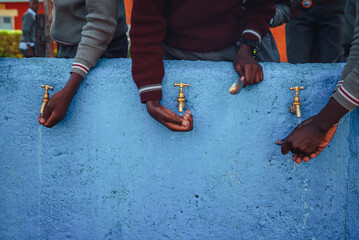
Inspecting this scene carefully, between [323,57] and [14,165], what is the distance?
9.16 feet

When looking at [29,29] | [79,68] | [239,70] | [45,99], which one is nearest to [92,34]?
[79,68]

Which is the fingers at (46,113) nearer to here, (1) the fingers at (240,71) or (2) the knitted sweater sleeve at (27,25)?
(1) the fingers at (240,71)

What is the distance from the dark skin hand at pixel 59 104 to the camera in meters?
1.73

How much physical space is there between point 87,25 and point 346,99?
1.44 meters

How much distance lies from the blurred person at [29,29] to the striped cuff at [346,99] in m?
7.26

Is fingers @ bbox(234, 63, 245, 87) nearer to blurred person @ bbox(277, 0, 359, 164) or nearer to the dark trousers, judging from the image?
blurred person @ bbox(277, 0, 359, 164)

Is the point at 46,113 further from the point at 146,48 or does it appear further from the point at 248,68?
the point at 248,68

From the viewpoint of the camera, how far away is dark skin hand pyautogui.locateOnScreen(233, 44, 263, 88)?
1.65 meters

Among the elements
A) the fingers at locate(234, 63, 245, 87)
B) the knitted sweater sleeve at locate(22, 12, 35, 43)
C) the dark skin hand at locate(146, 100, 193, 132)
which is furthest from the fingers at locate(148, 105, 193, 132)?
the knitted sweater sleeve at locate(22, 12, 35, 43)

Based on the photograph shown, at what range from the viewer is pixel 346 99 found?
1408 mm

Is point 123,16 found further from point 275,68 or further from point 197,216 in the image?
point 197,216

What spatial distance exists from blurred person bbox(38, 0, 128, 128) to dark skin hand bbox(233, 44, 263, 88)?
2.58 feet

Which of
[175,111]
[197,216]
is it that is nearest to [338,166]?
[197,216]

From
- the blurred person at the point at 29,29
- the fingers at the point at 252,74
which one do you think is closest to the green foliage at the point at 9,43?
the blurred person at the point at 29,29
